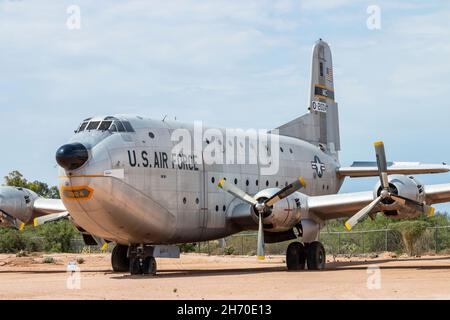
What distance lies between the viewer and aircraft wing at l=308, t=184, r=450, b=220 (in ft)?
74.9

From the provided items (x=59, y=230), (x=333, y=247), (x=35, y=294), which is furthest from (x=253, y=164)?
(x=59, y=230)

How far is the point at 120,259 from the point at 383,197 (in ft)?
28.3

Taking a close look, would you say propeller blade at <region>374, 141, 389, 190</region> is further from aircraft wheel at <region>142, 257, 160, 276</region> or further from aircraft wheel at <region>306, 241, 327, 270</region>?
aircraft wheel at <region>142, 257, 160, 276</region>

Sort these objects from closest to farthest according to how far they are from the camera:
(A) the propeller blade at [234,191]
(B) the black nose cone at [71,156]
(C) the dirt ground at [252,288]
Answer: (C) the dirt ground at [252,288]
(B) the black nose cone at [71,156]
(A) the propeller blade at [234,191]

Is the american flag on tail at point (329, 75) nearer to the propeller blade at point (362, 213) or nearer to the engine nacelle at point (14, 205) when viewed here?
the propeller blade at point (362, 213)

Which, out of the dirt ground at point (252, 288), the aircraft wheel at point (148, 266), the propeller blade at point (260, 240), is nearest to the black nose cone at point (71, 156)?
the dirt ground at point (252, 288)

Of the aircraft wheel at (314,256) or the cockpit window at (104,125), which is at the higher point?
the cockpit window at (104,125)

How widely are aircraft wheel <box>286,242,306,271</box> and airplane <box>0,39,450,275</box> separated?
0.03 metres

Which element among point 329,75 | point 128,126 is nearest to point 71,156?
point 128,126

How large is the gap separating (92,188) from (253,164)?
7.57 meters

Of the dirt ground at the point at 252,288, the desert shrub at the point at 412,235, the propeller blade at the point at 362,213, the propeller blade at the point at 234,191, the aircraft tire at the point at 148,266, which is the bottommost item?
the dirt ground at the point at 252,288

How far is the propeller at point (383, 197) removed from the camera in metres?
21.7

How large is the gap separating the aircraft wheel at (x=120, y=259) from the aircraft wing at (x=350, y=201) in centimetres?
616
